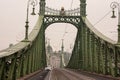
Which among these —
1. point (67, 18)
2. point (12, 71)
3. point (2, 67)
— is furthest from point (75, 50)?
point (2, 67)

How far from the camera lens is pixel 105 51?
42375 mm

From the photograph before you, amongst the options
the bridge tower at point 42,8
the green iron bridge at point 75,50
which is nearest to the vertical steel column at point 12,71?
the green iron bridge at point 75,50

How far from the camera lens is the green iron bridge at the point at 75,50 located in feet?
91.0

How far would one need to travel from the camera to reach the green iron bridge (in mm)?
27734

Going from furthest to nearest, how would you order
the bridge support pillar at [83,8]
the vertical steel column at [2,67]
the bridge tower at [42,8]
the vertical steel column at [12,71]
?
the bridge tower at [42,8] → the bridge support pillar at [83,8] → the vertical steel column at [12,71] → the vertical steel column at [2,67]

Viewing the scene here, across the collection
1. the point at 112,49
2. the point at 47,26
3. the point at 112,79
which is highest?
the point at 47,26

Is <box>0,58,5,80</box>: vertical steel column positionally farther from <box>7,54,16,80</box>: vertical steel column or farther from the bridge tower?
the bridge tower

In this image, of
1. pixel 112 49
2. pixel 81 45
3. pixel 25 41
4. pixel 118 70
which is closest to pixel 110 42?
pixel 112 49

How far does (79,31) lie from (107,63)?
2995 centimetres

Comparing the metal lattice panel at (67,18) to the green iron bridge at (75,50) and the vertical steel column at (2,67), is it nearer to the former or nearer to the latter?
the green iron bridge at (75,50)

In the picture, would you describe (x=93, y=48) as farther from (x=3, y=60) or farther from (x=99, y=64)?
(x=3, y=60)

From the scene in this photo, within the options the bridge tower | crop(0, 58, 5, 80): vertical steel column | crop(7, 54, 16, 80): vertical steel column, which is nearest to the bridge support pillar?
the bridge tower

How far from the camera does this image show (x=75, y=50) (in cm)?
7556

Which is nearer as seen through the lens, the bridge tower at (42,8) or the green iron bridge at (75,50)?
the green iron bridge at (75,50)
